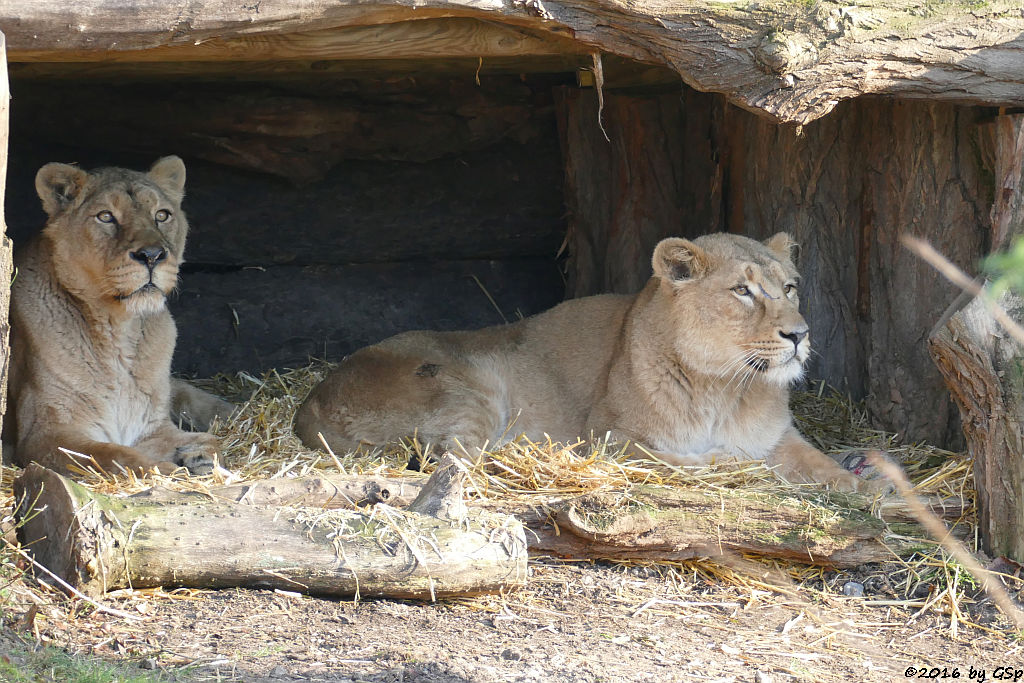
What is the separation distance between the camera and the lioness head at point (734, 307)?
19.5 ft

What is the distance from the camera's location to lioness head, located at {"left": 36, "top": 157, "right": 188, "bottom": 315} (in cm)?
605

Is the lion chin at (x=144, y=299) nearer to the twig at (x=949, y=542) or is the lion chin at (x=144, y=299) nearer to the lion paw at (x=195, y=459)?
the lion paw at (x=195, y=459)

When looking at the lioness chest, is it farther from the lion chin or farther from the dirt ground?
the dirt ground

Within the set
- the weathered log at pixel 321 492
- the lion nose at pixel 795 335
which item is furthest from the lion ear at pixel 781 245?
the weathered log at pixel 321 492

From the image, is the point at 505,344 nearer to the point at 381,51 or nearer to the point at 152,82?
the point at 381,51

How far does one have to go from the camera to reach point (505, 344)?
707 cm

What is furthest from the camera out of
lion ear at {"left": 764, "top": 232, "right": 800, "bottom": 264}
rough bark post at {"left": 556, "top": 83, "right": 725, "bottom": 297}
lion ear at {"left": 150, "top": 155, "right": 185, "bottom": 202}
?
rough bark post at {"left": 556, "top": 83, "right": 725, "bottom": 297}

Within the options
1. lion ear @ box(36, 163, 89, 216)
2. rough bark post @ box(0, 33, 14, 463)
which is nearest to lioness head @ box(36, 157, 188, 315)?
lion ear @ box(36, 163, 89, 216)

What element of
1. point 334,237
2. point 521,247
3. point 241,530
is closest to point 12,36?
point 241,530

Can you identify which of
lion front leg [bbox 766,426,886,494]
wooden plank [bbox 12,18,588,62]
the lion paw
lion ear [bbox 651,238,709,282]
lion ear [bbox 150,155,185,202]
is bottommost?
lion front leg [bbox 766,426,886,494]

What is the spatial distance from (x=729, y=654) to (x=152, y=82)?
6.03 meters

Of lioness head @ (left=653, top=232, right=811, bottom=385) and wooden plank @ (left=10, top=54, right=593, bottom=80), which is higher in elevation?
wooden plank @ (left=10, top=54, right=593, bottom=80)

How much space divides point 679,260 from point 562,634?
2483 millimetres

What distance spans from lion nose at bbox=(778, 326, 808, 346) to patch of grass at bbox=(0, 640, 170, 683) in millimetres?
3591
